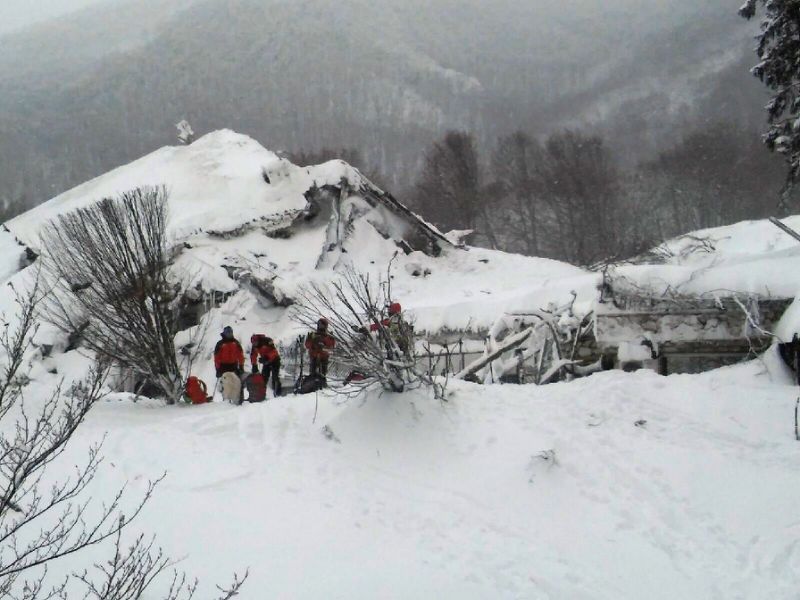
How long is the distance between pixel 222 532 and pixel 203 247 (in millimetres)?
15197

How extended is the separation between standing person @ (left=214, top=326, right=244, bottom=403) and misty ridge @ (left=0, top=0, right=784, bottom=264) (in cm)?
1699

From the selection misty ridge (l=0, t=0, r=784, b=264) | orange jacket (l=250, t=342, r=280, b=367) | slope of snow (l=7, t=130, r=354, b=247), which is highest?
misty ridge (l=0, t=0, r=784, b=264)

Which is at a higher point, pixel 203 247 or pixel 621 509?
pixel 203 247

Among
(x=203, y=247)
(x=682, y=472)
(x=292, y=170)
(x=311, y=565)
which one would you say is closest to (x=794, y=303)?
(x=682, y=472)

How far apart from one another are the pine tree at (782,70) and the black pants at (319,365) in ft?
31.2

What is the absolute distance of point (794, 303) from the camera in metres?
8.47

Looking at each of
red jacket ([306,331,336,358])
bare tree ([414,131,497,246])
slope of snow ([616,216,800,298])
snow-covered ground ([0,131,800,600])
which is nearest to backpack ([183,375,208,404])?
snow-covered ground ([0,131,800,600])

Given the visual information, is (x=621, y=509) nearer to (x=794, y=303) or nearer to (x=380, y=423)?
(x=380, y=423)

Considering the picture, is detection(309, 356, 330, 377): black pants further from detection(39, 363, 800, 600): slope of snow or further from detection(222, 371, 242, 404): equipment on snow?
detection(222, 371, 242, 404): equipment on snow

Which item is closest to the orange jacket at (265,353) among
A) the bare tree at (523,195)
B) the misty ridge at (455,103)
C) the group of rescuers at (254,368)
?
the group of rescuers at (254,368)

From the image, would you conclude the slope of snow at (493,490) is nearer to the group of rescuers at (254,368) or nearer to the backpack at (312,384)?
the backpack at (312,384)

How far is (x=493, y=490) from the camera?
6578mm

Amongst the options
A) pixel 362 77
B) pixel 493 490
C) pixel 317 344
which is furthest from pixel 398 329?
pixel 362 77

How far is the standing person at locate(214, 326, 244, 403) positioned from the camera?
35.0 feet
